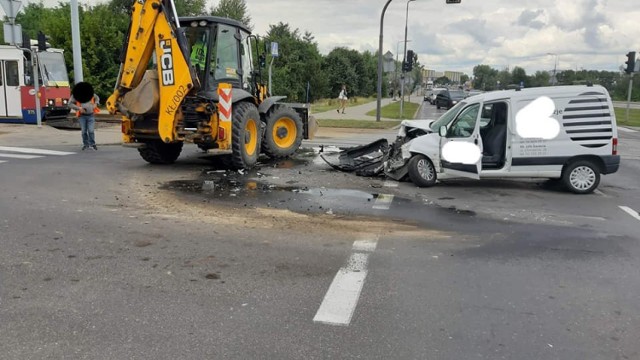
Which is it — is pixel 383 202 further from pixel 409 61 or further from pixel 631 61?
pixel 631 61

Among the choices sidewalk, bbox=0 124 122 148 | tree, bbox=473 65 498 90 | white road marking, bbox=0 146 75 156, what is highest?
tree, bbox=473 65 498 90

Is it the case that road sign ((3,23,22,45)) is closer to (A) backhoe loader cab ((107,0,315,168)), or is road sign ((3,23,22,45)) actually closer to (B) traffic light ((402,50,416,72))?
(A) backhoe loader cab ((107,0,315,168))

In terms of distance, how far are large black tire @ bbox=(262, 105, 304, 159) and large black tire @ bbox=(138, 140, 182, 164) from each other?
2.04 metres

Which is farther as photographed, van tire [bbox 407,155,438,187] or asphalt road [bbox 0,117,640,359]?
van tire [bbox 407,155,438,187]

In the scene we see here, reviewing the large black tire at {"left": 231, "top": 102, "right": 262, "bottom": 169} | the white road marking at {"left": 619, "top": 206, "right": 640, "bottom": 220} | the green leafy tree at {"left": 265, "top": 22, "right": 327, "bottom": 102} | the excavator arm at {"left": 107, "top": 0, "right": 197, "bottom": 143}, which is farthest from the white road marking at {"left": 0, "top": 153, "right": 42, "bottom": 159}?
the green leafy tree at {"left": 265, "top": 22, "right": 327, "bottom": 102}

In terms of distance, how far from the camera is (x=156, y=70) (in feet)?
33.8

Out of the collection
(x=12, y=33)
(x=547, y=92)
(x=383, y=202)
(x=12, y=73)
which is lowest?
(x=383, y=202)

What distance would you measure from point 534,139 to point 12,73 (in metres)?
19.5

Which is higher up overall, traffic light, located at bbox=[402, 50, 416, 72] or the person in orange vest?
traffic light, located at bbox=[402, 50, 416, 72]

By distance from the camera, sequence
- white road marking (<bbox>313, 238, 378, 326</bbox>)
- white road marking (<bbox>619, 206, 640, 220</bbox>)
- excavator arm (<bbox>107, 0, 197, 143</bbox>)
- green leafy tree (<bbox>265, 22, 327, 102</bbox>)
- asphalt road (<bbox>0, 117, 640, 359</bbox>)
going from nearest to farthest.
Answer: asphalt road (<bbox>0, 117, 640, 359</bbox>), white road marking (<bbox>313, 238, 378, 326</bbox>), white road marking (<bbox>619, 206, 640, 220</bbox>), excavator arm (<bbox>107, 0, 197, 143</bbox>), green leafy tree (<bbox>265, 22, 327, 102</bbox>)

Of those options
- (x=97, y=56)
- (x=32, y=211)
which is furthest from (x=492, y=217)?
(x=97, y=56)

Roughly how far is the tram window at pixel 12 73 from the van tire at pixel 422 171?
57.0 ft

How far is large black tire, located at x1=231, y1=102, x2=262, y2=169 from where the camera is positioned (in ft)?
33.7

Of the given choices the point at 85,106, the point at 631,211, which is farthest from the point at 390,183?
the point at 85,106
